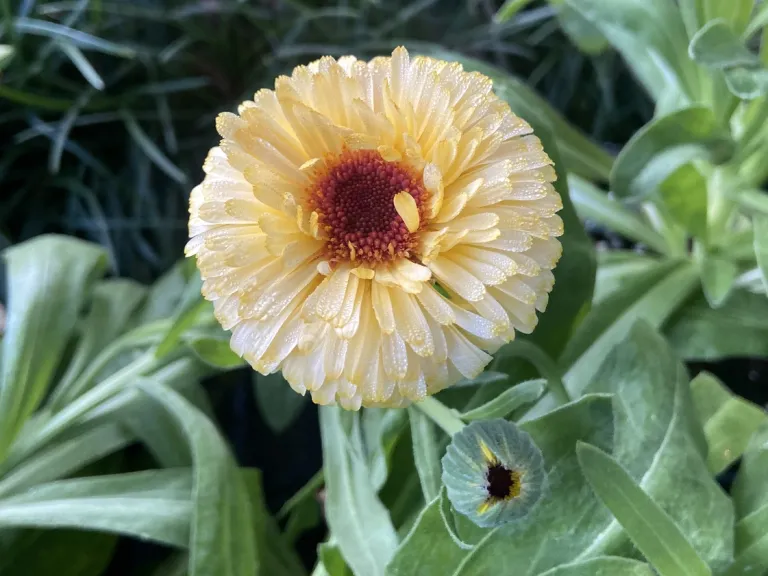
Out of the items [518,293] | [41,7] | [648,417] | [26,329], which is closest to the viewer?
[518,293]

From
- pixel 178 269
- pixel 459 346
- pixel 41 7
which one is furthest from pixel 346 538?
pixel 41 7

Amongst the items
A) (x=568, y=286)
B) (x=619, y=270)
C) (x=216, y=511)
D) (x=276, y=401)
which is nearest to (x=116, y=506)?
(x=216, y=511)

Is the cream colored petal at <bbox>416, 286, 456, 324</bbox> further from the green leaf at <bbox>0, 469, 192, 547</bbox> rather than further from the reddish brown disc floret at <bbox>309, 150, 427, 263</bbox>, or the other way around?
the green leaf at <bbox>0, 469, 192, 547</bbox>

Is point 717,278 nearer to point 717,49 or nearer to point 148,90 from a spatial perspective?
point 717,49

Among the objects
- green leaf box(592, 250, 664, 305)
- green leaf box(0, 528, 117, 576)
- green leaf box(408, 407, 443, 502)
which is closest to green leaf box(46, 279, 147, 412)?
green leaf box(0, 528, 117, 576)

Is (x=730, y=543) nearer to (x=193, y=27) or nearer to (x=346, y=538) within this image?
(x=346, y=538)

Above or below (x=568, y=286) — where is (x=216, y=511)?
below
